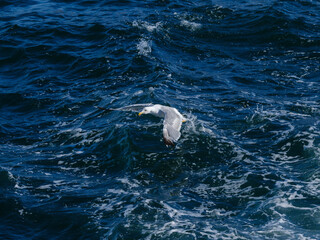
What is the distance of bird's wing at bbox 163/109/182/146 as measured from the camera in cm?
1066

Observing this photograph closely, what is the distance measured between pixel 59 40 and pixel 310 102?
35.3ft

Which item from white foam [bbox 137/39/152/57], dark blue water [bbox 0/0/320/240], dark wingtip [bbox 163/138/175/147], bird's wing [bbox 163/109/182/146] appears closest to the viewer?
dark blue water [bbox 0/0/320/240]

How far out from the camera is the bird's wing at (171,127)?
10656mm

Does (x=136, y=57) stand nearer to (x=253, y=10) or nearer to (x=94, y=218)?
(x=253, y=10)

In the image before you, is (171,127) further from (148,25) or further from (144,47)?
(148,25)

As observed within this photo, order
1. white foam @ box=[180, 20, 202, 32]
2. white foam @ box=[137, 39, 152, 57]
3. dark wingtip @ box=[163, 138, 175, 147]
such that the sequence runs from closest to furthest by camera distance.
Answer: dark wingtip @ box=[163, 138, 175, 147]
white foam @ box=[137, 39, 152, 57]
white foam @ box=[180, 20, 202, 32]

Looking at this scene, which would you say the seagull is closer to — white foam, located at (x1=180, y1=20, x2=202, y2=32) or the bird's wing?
the bird's wing

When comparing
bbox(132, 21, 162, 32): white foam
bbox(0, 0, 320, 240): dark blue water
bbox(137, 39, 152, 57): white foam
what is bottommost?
bbox(0, 0, 320, 240): dark blue water

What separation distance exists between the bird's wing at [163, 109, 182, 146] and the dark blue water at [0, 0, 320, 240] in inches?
34.8

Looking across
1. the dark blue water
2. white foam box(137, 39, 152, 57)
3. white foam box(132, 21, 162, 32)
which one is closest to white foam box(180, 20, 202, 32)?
the dark blue water

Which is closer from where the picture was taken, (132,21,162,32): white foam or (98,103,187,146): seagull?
(98,103,187,146): seagull

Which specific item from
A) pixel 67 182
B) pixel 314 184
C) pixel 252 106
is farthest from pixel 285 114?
pixel 67 182

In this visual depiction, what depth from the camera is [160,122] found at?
13.7 metres

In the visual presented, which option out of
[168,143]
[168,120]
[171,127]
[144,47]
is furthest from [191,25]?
[168,143]
